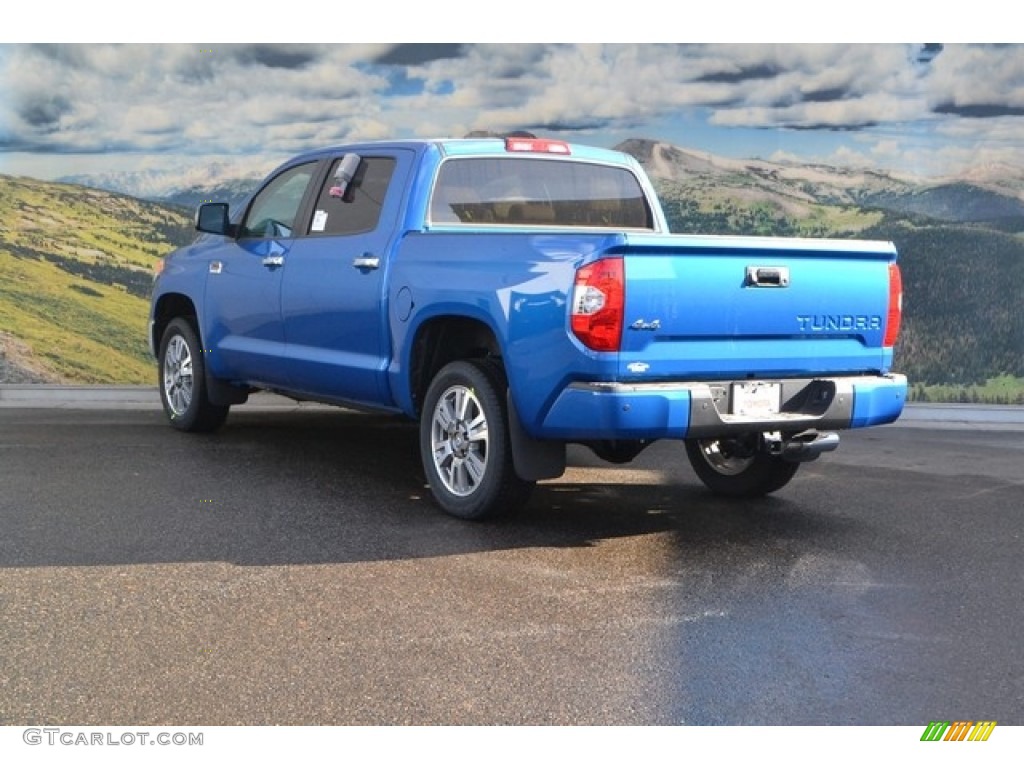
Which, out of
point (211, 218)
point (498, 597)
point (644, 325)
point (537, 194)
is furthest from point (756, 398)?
point (211, 218)

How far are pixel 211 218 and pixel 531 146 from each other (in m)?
2.27

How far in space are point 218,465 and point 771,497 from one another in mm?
3335

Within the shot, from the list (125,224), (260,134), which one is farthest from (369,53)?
(125,224)

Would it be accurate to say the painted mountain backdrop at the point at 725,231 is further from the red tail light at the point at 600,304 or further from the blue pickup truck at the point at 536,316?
the red tail light at the point at 600,304

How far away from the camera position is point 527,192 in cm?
778

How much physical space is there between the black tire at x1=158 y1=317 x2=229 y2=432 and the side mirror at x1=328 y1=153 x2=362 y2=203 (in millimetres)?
1940

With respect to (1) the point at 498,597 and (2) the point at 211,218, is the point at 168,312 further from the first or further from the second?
(1) the point at 498,597

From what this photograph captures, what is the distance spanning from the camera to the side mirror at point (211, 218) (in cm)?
870

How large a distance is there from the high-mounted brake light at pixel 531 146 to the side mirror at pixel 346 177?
0.89m

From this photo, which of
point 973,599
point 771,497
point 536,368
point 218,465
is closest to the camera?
point 973,599

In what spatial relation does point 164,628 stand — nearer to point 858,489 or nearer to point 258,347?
point 258,347

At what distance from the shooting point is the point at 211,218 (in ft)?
28.6
